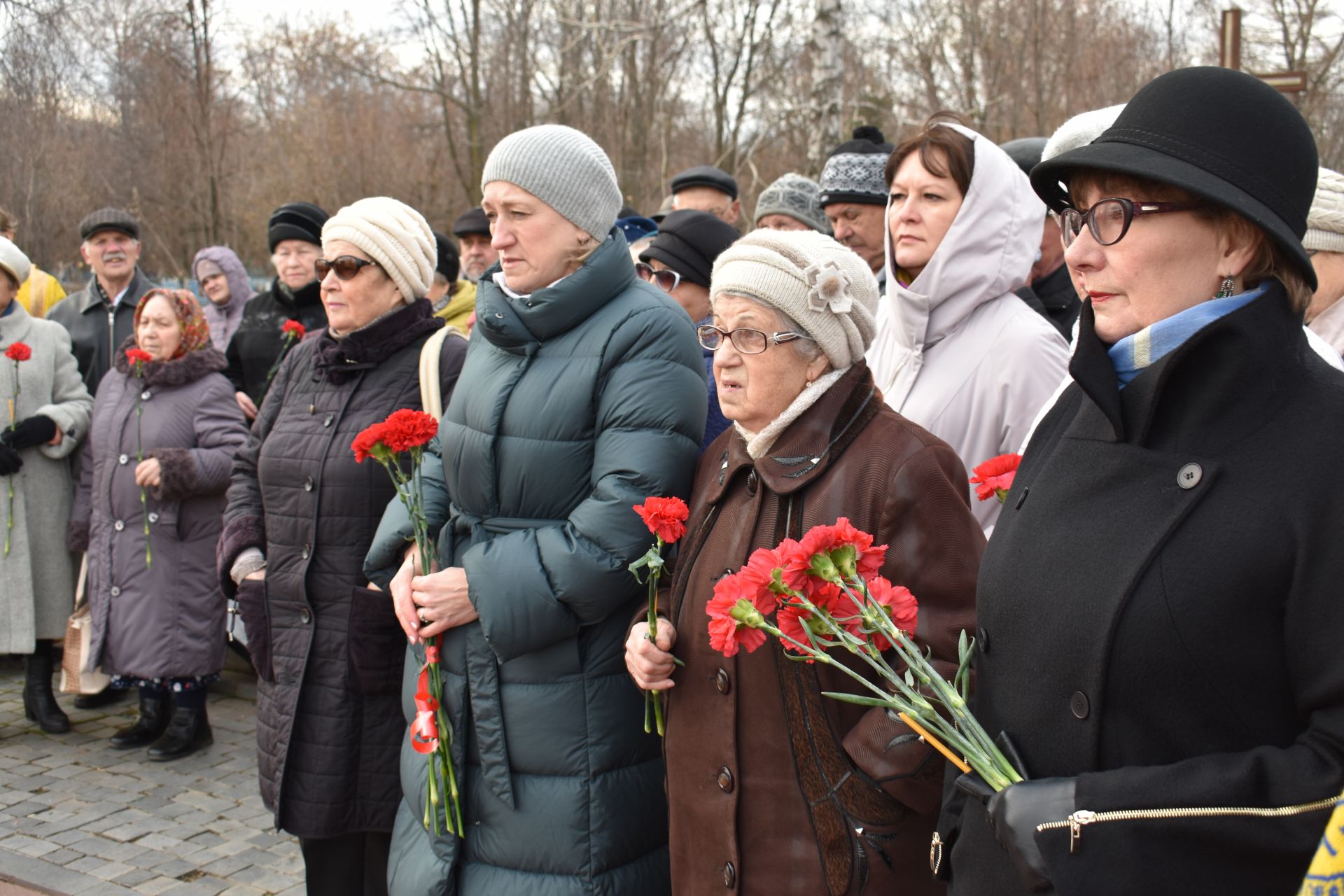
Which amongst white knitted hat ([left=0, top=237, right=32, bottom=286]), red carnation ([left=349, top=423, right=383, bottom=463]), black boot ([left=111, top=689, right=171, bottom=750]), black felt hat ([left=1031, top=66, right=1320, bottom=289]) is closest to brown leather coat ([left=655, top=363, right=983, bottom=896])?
black felt hat ([left=1031, top=66, right=1320, bottom=289])

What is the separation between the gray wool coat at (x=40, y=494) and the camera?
599 centimetres

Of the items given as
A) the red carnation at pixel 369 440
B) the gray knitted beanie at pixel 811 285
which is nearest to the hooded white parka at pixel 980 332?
the gray knitted beanie at pixel 811 285

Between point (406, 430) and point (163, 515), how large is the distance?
313 centimetres

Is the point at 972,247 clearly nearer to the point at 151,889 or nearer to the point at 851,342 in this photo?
the point at 851,342

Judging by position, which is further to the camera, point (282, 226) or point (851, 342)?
point (282, 226)

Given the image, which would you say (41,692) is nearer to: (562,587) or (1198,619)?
(562,587)

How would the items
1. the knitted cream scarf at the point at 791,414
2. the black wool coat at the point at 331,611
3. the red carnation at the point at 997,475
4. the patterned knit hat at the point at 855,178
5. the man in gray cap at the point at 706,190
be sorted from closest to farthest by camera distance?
the red carnation at the point at 997,475, the knitted cream scarf at the point at 791,414, the black wool coat at the point at 331,611, the patterned knit hat at the point at 855,178, the man in gray cap at the point at 706,190

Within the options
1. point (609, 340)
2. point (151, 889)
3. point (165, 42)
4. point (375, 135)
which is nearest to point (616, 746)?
point (609, 340)

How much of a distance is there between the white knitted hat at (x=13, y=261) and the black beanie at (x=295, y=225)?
139cm

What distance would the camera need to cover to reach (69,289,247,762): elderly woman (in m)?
5.50

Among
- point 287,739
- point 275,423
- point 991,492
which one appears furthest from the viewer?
point 275,423

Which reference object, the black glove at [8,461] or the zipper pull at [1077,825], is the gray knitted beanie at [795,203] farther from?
the black glove at [8,461]

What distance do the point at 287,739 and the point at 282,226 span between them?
10.5ft

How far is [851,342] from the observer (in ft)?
8.45
